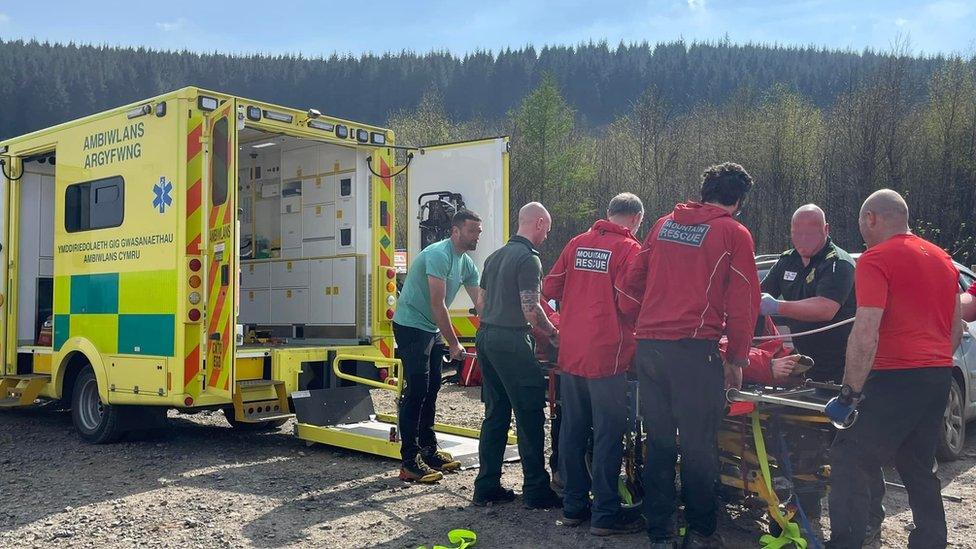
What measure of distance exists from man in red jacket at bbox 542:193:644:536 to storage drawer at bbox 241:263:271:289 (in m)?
4.47

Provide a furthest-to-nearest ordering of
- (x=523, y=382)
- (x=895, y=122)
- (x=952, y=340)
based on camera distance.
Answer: (x=895, y=122)
(x=523, y=382)
(x=952, y=340)

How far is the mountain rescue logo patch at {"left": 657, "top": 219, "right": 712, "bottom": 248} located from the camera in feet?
13.3

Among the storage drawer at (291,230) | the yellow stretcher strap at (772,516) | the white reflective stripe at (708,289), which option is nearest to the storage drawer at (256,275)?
the storage drawer at (291,230)

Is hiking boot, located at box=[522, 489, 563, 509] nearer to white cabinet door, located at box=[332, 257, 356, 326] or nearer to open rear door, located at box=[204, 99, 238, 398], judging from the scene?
open rear door, located at box=[204, 99, 238, 398]

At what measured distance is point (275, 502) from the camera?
5.36 meters

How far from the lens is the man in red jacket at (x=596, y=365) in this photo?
4.56 metres

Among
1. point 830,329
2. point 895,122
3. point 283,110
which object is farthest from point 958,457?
point 895,122

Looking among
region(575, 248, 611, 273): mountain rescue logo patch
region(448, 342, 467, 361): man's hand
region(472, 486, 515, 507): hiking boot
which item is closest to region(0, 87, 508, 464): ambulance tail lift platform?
region(448, 342, 467, 361): man's hand

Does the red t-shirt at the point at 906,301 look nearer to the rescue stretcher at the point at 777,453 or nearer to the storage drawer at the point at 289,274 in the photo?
the rescue stretcher at the point at 777,453

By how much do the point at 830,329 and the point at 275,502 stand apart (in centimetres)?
348

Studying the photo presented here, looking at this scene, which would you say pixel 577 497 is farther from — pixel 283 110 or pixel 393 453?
pixel 283 110

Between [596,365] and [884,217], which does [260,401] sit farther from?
[884,217]

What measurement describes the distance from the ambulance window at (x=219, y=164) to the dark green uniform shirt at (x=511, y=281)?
251cm

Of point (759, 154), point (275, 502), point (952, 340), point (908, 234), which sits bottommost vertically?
point (275, 502)
